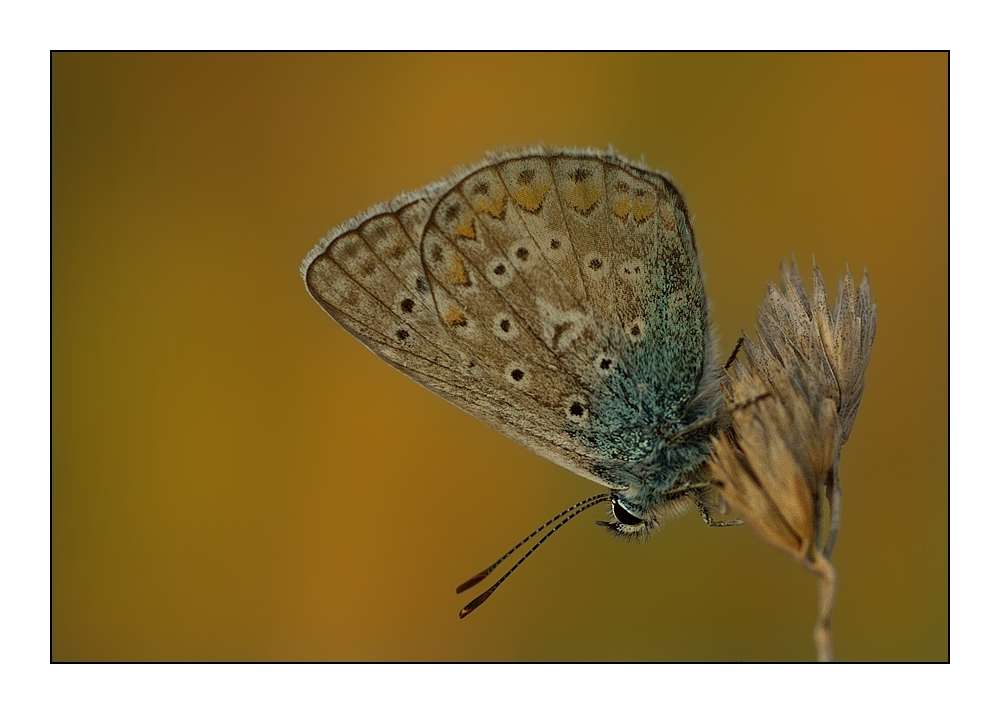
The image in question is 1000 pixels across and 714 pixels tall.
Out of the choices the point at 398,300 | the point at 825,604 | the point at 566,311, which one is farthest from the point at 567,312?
the point at 825,604

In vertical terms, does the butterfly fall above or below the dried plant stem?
above

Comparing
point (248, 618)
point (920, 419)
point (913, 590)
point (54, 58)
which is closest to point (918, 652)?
point (913, 590)

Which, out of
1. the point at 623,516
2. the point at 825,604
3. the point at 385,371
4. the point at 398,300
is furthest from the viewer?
the point at 385,371

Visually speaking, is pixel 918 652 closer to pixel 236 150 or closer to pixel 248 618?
pixel 248 618

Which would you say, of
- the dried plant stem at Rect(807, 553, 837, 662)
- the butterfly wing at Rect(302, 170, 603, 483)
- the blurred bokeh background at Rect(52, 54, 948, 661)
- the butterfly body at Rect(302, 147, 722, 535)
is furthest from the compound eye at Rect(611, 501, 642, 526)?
the blurred bokeh background at Rect(52, 54, 948, 661)

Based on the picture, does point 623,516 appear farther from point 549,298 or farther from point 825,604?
point 825,604

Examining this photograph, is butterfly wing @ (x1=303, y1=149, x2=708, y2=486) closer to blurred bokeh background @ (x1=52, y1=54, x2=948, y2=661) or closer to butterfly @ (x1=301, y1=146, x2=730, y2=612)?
butterfly @ (x1=301, y1=146, x2=730, y2=612)

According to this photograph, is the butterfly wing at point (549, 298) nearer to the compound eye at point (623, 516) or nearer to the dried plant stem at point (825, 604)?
the compound eye at point (623, 516)
